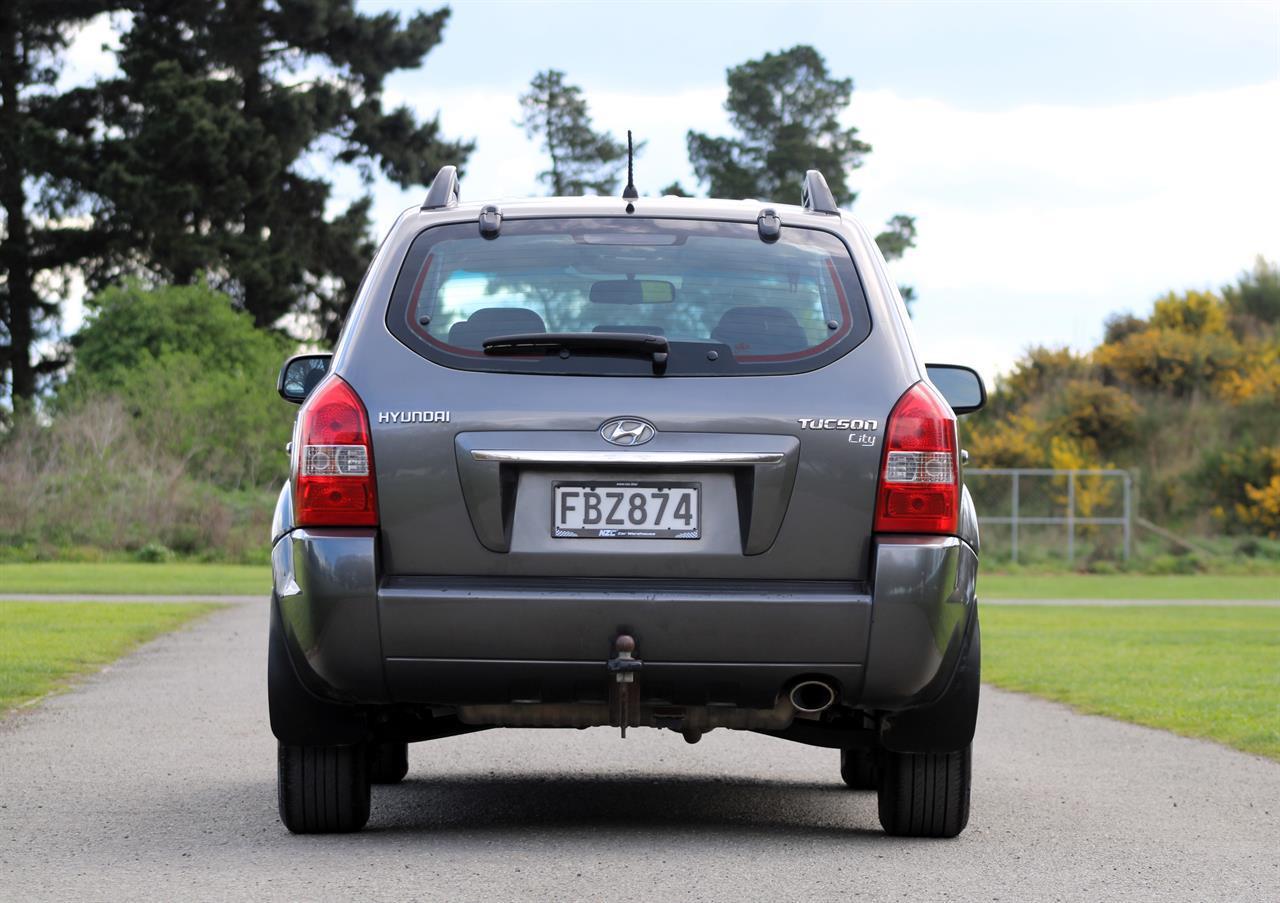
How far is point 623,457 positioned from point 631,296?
0.57 meters

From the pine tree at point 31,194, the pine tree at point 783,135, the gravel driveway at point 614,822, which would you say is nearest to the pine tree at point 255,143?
the pine tree at point 31,194

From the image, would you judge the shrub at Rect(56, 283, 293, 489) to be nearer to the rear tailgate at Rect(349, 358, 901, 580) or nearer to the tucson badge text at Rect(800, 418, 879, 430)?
the rear tailgate at Rect(349, 358, 901, 580)

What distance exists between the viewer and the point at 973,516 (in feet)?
19.5

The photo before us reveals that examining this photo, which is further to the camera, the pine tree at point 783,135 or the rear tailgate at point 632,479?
the pine tree at point 783,135

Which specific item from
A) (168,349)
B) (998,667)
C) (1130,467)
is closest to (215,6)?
(168,349)

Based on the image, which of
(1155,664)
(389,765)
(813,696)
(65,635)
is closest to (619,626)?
(813,696)

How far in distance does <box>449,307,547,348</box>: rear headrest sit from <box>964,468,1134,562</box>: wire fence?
3164cm

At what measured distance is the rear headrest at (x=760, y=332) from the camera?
18.4 ft

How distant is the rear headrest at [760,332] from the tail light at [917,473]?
0.37 metres

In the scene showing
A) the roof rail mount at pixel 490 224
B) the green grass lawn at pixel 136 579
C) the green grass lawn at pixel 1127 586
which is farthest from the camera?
the green grass lawn at pixel 1127 586

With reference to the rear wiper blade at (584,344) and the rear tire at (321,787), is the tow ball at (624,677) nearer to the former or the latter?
the rear wiper blade at (584,344)

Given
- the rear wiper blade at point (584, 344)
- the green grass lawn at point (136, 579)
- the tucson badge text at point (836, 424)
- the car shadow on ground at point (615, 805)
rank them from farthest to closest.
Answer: the green grass lawn at point (136, 579) → the car shadow on ground at point (615, 805) → the rear wiper blade at point (584, 344) → the tucson badge text at point (836, 424)

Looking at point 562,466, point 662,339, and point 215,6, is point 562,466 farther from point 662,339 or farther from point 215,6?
point 215,6

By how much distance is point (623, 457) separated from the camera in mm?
5375
